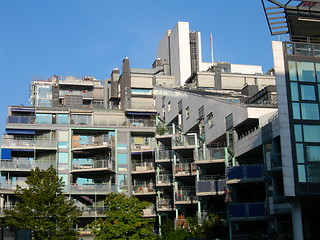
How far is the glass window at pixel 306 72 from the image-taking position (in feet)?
153

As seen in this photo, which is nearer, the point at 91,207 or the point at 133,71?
the point at 91,207

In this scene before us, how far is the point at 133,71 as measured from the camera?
92375 mm

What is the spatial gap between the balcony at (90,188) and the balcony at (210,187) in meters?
19.0

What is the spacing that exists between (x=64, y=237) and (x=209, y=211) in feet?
49.8

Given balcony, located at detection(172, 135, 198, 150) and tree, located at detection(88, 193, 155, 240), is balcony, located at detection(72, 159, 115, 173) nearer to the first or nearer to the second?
balcony, located at detection(172, 135, 198, 150)

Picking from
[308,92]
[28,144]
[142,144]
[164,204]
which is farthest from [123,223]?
[142,144]

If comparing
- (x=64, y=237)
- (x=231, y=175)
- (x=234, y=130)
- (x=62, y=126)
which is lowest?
(x=64, y=237)

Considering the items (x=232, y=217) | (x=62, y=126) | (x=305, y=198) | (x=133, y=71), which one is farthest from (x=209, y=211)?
(x=133, y=71)

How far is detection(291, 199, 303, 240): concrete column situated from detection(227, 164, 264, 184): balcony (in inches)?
300

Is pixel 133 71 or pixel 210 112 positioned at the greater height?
pixel 133 71

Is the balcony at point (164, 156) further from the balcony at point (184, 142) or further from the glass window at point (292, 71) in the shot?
the glass window at point (292, 71)

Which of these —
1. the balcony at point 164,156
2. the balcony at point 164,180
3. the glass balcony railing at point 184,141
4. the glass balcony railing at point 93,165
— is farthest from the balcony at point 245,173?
the glass balcony railing at point 93,165

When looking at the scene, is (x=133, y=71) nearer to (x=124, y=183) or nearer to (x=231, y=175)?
(x=124, y=183)

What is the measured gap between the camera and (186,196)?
6431cm
